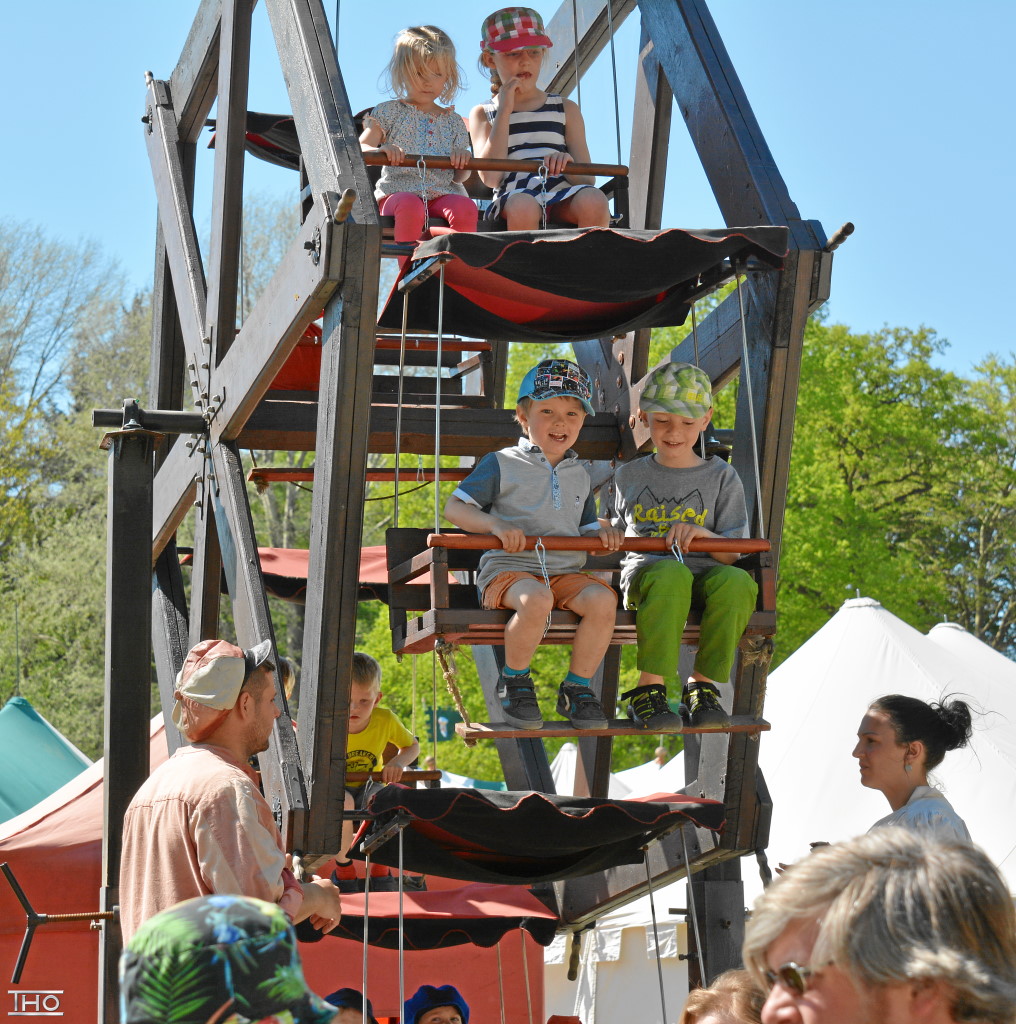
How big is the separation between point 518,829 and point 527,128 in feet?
11.2

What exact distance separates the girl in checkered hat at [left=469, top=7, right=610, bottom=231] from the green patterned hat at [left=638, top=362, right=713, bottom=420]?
4.26 ft

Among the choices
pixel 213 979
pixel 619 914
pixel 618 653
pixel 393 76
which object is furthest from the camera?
pixel 619 914

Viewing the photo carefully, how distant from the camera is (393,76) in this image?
6.64 metres

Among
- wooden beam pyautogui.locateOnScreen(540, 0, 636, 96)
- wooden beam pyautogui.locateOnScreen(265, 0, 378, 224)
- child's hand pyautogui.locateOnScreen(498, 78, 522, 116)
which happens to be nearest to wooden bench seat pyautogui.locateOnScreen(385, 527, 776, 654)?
wooden beam pyautogui.locateOnScreen(265, 0, 378, 224)

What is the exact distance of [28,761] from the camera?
44.7 feet

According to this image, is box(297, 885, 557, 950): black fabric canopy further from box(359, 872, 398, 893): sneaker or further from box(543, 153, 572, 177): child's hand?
box(543, 153, 572, 177): child's hand

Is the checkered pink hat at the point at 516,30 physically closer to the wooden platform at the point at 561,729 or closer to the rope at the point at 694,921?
the wooden platform at the point at 561,729

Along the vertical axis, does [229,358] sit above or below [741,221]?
below

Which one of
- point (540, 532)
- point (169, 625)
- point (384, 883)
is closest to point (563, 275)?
point (540, 532)

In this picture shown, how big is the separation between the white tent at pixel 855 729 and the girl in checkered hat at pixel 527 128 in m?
5.72

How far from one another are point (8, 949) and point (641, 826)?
4.95 meters

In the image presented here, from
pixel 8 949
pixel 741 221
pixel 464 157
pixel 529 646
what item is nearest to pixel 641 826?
pixel 529 646

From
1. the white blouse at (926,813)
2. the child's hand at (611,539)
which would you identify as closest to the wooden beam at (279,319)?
the child's hand at (611,539)

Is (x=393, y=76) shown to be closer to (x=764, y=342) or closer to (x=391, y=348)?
(x=391, y=348)
